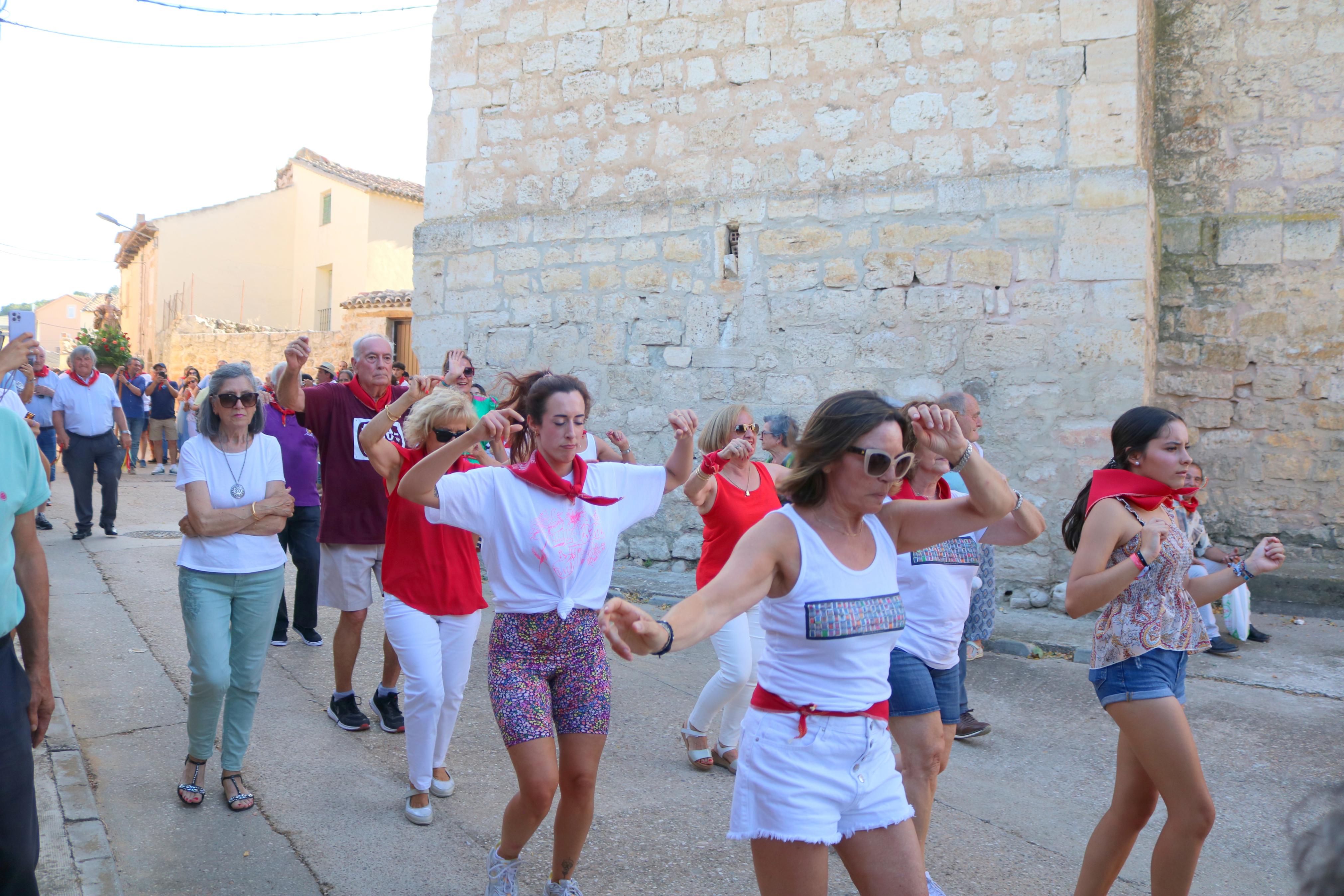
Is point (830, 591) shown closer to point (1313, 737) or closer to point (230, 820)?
point (230, 820)

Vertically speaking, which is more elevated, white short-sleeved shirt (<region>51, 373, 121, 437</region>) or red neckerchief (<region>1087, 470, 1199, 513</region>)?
white short-sleeved shirt (<region>51, 373, 121, 437</region>)

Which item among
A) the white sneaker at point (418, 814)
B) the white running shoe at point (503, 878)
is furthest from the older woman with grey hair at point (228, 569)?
the white running shoe at point (503, 878)

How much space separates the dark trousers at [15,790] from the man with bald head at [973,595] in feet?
11.4

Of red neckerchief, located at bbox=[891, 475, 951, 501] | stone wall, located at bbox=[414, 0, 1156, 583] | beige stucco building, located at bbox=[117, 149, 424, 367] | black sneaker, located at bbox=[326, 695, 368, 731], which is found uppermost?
beige stucco building, located at bbox=[117, 149, 424, 367]

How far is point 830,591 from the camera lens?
92.9 inches

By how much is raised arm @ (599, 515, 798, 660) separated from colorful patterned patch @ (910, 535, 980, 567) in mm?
1155

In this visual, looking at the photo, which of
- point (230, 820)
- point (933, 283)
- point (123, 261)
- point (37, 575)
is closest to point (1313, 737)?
point (933, 283)

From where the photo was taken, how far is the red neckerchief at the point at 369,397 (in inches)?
211

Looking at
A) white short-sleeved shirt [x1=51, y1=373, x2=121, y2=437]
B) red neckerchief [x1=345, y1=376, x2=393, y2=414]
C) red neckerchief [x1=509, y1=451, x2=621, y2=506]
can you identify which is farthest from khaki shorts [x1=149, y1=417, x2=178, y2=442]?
red neckerchief [x1=509, y1=451, x2=621, y2=506]

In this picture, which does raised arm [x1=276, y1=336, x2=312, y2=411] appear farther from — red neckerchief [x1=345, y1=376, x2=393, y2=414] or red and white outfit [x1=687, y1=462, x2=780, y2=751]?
red and white outfit [x1=687, y1=462, x2=780, y2=751]

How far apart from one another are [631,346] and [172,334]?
68.8 ft

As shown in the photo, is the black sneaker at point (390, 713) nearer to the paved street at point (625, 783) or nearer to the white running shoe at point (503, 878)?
the paved street at point (625, 783)

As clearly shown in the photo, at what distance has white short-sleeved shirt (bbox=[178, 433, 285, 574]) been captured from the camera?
3889 mm

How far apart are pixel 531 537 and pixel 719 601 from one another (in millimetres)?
1123
